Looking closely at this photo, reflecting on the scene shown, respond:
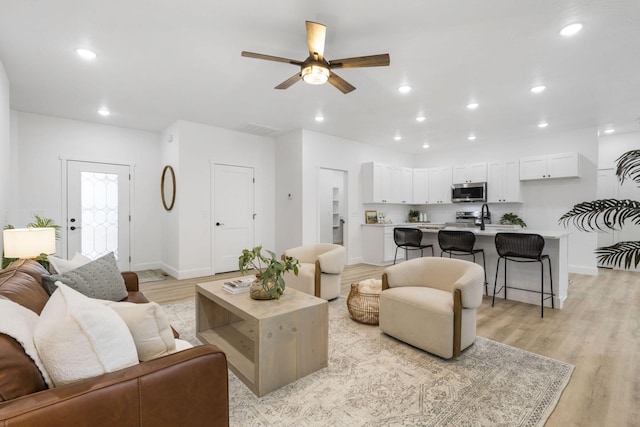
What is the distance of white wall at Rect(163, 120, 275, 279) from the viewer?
16.9 feet

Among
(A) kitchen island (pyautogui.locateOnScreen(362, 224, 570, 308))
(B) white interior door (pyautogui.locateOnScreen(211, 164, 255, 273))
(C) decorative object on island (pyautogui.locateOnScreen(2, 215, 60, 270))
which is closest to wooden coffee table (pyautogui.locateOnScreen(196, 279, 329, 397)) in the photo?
(C) decorative object on island (pyautogui.locateOnScreen(2, 215, 60, 270))

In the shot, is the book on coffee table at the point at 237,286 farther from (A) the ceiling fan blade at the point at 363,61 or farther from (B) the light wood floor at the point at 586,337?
(A) the ceiling fan blade at the point at 363,61

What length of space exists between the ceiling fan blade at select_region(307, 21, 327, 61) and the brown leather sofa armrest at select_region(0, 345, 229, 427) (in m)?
2.20

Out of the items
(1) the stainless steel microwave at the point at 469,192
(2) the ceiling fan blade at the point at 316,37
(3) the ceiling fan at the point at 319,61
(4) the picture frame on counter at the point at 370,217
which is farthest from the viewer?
(4) the picture frame on counter at the point at 370,217

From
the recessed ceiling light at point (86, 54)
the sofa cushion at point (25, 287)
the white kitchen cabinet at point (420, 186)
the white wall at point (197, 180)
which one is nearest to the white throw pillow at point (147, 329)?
the sofa cushion at point (25, 287)

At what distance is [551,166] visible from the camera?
5.75 metres

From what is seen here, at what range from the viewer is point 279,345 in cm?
200

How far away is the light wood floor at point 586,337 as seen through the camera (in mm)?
1842

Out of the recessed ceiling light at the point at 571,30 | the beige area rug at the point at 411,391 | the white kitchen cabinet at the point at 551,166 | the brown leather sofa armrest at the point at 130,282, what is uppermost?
the recessed ceiling light at the point at 571,30

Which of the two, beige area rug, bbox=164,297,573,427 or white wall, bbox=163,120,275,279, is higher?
white wall, bbox=163,120,275,279

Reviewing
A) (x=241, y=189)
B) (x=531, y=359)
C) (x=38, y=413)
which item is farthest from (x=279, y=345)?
(x=241, y=189)

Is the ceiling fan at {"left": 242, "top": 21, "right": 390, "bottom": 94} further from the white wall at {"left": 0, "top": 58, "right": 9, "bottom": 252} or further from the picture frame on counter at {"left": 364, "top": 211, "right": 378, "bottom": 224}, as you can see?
the picture frame on counter at {"left": 364, "top": 211, "right": 378, "bottom": 224}

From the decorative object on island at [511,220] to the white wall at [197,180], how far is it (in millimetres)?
5474

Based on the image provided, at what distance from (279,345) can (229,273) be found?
3.91 meters
